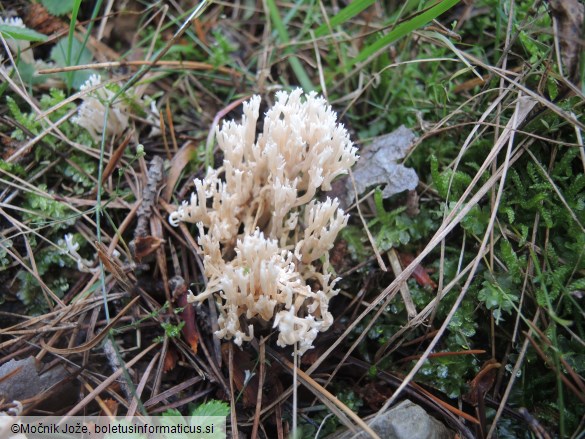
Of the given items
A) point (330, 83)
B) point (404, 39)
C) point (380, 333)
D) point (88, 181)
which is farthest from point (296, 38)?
point (380, 333)

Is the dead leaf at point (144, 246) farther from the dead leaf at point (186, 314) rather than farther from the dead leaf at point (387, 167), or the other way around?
the dead leaf at point (387, 167)

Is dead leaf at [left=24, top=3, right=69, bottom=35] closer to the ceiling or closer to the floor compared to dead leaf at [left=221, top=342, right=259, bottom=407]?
closer to the ceiling

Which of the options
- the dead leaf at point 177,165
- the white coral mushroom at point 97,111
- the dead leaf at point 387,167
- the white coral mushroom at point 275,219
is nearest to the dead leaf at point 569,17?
the dead leaf at point 387,167

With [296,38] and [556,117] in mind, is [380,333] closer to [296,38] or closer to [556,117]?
[556,117]

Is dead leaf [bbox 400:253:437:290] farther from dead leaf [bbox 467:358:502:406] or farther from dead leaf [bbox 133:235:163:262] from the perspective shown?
dead leaf [bbox 133:235:163:262]

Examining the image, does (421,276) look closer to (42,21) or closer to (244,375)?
(244,375)

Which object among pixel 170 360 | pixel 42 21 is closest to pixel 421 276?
pixel 170 360

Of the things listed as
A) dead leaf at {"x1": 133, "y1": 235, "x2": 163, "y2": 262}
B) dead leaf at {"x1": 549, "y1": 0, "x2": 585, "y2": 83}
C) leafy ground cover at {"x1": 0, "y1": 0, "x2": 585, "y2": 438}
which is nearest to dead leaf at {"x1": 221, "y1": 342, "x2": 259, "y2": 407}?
leafy ground cover at {"x1": 0, "y1": 0, "x2": 585, "y2": 438}
